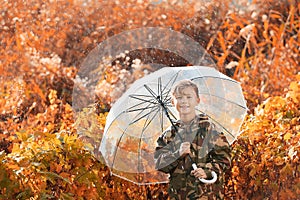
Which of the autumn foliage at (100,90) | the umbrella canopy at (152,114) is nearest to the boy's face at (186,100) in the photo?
the umbrella canopy at (152,114)

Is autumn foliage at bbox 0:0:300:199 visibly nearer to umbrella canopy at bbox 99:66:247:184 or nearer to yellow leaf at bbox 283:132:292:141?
yellow leaf at bbox 283:132:292:141

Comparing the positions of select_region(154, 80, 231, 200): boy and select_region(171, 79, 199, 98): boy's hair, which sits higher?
select_region(171, 79, 199, 98): boy's hair

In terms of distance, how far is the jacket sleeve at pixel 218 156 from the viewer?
10.5 ft

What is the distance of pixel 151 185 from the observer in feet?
12.3

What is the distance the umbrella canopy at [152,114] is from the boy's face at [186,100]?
17 centimetres

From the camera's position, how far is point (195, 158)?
3273 mm

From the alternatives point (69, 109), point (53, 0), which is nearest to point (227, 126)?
point (69, 109)

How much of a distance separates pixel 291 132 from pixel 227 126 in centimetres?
35

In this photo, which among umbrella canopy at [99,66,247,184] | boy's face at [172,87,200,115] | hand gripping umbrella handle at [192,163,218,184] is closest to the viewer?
hand gripping umbrella handle at [192,163,218,184]

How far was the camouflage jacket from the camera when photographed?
10.6 feet

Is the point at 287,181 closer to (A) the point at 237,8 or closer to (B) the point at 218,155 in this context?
(B) the point at 218,155

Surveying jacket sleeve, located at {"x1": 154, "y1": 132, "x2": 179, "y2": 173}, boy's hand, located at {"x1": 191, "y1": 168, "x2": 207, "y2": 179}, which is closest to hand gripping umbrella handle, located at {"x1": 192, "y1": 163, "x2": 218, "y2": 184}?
boy's hand, located at {"x1": 191, "y1": 168, "x2": 207, "y2": 179}

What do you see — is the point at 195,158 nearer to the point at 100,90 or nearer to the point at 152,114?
the point at 152,114

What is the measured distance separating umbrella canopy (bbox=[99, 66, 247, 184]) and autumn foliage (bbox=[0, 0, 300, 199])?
0.11m
